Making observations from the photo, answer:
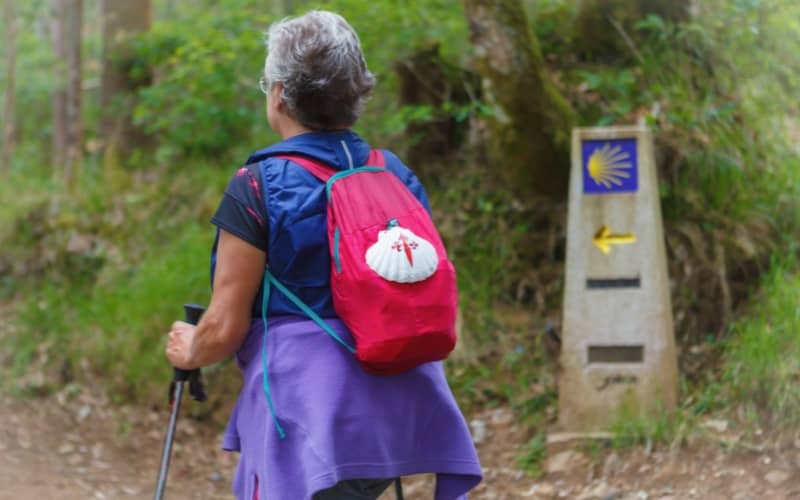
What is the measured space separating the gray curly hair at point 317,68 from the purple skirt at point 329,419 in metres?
0.53

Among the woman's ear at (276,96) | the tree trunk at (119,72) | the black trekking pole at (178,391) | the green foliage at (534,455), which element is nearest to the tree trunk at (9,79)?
the tree trunk at (119,72)

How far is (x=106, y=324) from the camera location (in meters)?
7.25

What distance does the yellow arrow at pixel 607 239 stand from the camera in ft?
16.9

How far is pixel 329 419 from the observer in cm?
230

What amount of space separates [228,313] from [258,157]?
0.40 meters

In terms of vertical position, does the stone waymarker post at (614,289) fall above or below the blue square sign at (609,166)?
below

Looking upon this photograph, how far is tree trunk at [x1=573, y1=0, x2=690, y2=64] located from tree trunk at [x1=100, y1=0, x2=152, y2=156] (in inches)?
200

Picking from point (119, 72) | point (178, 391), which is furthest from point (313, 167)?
point (119, 72)

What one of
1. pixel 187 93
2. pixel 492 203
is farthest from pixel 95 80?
pixel 492 203

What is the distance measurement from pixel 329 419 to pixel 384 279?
1.19ft

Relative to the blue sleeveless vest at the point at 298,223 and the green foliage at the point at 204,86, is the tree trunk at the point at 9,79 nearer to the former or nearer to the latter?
the green foliage at the point at 204,86

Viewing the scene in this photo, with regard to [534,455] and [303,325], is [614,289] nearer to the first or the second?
[534,455]

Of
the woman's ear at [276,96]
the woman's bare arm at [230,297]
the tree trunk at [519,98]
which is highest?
the tree trunk at [519,98]

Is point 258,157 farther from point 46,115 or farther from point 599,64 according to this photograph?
point 46,115
